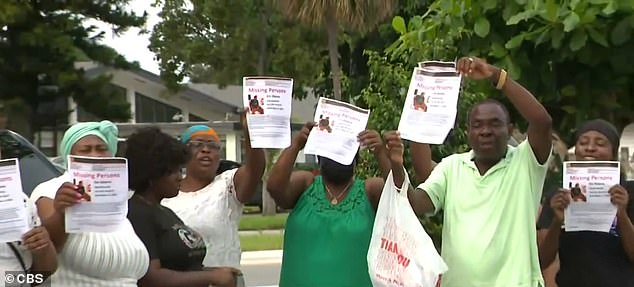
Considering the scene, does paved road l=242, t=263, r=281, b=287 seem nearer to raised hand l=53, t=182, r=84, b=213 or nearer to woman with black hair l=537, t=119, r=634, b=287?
woman with black hair l=537, t=119, r=634, b=287

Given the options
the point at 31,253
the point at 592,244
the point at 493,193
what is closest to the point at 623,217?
the point at 592,244

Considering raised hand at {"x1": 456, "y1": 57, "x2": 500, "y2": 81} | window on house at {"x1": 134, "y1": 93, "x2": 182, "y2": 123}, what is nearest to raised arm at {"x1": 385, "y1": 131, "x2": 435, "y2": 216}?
raised hand at {"x1": 456, "y1": 57, "x2": 500, "y2": 81}

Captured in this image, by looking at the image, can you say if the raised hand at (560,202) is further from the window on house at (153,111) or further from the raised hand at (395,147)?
the window on house at (153,111)

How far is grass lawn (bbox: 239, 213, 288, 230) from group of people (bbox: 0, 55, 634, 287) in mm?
14257

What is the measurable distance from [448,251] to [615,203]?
2.42 feet

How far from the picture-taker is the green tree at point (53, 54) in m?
21.2

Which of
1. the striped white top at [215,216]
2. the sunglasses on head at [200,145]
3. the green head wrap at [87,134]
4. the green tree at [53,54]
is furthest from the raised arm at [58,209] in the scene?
the green tree at [53,54]

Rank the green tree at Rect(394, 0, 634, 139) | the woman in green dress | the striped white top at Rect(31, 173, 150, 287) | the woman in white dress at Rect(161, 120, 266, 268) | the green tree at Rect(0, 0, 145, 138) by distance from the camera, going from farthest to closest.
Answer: the green tree at Rect(0, 0, 145, 138)
the woman in white dress at Rect(161, 120, 266, 268)
the woman in green dress
the green tree at Rect(394, 0, 634, 139)
the striped white top at Rect(31, 173, 150, 287)

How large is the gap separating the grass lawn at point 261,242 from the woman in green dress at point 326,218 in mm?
10003

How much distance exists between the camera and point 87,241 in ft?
11.7

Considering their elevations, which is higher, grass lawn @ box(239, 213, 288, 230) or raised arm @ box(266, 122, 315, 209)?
raised arm @ box(266, 122, 315, 209)

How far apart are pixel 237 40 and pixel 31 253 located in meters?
19.5

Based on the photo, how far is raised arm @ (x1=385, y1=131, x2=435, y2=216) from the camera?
A: 407cm

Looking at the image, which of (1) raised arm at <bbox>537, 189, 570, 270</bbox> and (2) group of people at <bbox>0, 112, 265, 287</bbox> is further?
(1) raised arm at <bbox>537, 189, 570, 270</bbox>
